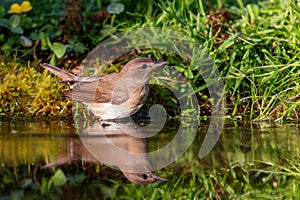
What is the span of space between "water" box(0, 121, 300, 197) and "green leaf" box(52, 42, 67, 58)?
57.1 inches

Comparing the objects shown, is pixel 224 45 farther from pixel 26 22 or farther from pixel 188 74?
pixel 26 22

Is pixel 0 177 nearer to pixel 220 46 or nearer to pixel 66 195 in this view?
pixel 66 195

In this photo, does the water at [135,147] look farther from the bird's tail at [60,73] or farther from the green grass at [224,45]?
the bird's tail at [60,73]

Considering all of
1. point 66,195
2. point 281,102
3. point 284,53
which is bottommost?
point 66,195

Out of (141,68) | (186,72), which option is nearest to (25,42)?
(141,68)

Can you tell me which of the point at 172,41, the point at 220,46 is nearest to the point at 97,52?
the point at 172,41

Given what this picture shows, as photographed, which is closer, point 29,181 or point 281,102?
point 29,181

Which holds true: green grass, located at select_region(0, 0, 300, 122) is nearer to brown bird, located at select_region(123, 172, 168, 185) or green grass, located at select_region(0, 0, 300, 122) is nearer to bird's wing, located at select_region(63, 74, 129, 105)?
bird's wing, located at select_region(63, 74, 129, 105)

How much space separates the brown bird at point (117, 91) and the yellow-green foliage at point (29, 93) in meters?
0.29

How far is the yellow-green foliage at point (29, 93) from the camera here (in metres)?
7.45

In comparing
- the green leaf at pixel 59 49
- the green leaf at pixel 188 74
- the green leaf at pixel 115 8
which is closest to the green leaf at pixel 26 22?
the green leaf at pixel 59 49

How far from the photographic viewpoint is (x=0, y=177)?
466 cm

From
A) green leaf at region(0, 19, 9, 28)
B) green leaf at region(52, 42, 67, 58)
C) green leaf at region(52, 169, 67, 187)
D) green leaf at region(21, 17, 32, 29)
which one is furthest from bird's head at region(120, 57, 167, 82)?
green leaf at region(52, 169, 67, 187)

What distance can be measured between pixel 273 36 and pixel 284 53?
319 mm
